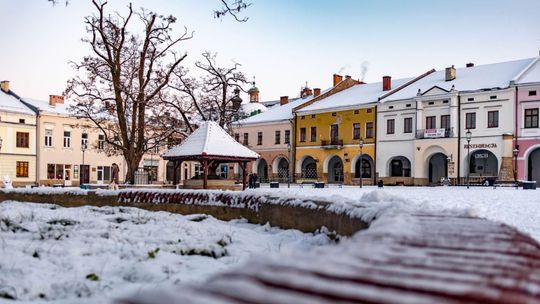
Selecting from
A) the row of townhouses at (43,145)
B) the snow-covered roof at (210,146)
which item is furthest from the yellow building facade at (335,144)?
the snow-covered roof at (210,146)

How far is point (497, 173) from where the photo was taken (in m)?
39.0

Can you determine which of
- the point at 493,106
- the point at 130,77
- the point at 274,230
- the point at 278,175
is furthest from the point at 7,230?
the point at 278,175

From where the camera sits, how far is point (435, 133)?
1601 inches

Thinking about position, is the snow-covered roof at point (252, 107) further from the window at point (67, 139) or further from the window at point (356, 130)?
the window at point (67, 139)

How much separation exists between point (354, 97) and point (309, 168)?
25.6 feet

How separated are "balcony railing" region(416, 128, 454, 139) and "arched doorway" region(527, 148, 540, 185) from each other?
5.74 meters

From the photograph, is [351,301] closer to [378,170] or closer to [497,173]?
[497,173]

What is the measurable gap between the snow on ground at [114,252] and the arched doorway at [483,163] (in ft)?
115

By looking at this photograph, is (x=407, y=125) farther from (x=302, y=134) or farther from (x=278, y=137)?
(x=278, y=137)

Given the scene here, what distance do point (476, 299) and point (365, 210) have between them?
4.08 meters

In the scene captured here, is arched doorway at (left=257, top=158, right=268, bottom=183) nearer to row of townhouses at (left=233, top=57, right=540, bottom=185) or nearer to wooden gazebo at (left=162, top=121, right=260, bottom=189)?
row of townhouses at (left=233, top=57, right=540, bottom=185)

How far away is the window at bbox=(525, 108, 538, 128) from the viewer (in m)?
36.9

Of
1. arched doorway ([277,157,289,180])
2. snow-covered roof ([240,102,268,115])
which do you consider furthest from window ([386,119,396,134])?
snow-covered roof ([240,102,268,115])

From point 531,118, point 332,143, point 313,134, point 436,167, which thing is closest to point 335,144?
point 332,143
